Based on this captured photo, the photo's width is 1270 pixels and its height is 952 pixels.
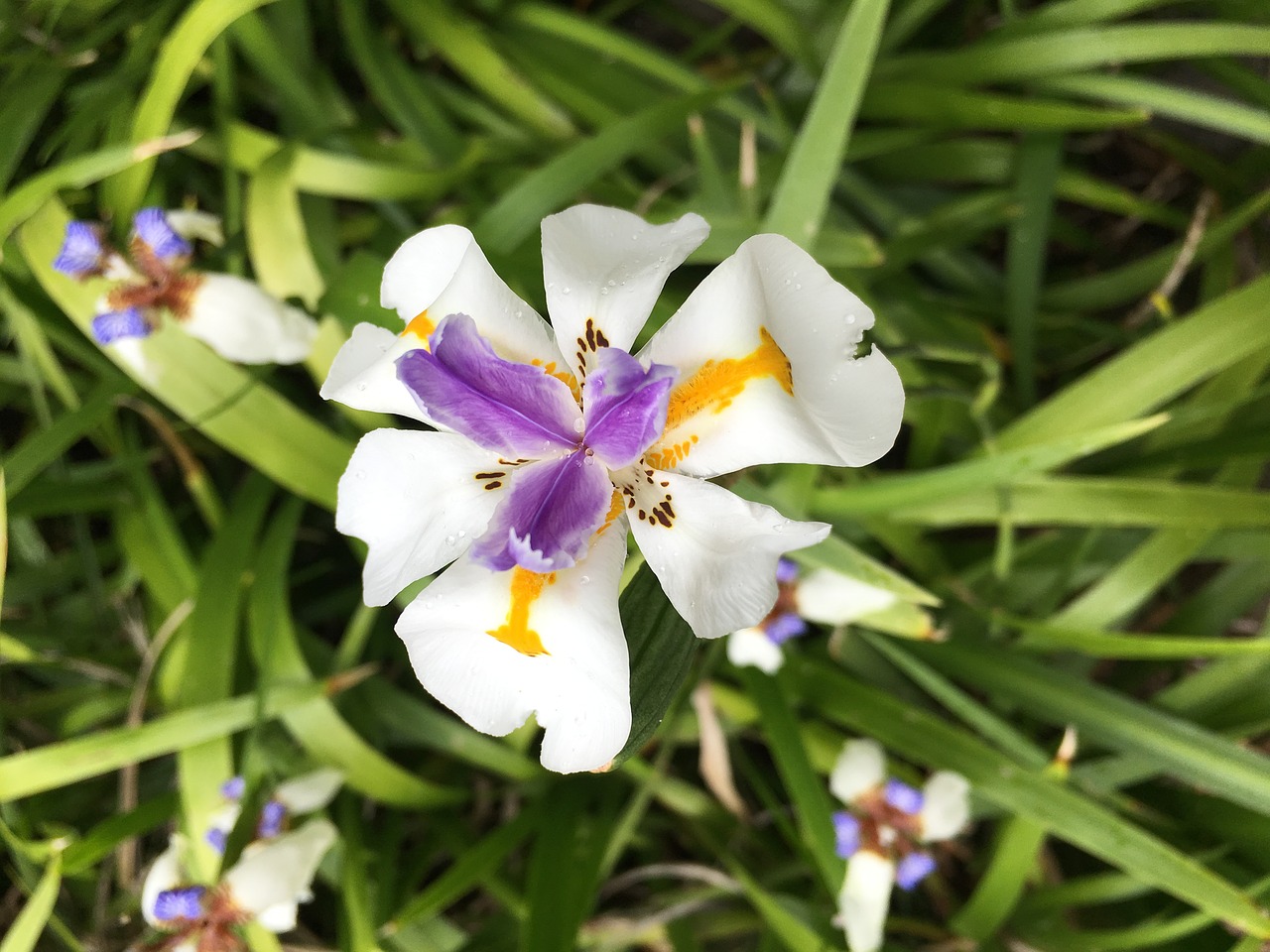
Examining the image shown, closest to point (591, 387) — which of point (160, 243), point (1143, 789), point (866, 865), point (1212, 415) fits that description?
point (160, 243)

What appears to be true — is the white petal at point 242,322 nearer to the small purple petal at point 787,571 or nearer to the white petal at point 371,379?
the white petal at point 371,379

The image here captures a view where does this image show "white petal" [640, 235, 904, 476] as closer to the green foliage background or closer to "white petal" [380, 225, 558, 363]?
"white petal" [380, 225, 558, 363]

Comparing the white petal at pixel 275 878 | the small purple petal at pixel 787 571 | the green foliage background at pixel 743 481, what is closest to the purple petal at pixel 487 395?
the green foliage background at pixel 743 481

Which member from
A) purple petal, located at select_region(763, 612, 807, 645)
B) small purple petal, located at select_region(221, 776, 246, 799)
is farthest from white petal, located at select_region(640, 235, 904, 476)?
small purple petal, located at select_region(221, 776, 246, 799)

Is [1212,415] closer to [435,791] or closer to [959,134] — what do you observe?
[959,134]

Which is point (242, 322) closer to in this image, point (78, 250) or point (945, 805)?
point (78, 250)

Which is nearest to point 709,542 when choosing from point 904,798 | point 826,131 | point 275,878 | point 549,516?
point 549,516
